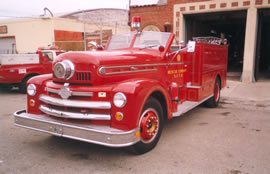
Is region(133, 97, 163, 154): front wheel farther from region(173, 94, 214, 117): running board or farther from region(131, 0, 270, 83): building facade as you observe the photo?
region(131, 0, 270, 83): building facade

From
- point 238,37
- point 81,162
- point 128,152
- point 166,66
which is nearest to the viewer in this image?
point 81,162

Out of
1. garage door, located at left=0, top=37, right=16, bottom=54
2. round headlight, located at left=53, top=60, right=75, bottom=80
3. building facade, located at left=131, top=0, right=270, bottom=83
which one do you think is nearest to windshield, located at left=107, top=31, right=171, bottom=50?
round headlight, located at left=53, top=60, right=75, bottom=80

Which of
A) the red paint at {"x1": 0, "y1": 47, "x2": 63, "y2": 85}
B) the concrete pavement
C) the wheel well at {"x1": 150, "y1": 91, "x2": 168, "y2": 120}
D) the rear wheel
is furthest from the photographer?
the red paint at {"x1": 0, "y1": 47, "x2": 63, "y2": 85}

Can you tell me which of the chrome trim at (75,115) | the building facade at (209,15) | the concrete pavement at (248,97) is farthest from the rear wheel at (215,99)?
the chrome trim at (75,115)

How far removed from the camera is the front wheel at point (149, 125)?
139 inches

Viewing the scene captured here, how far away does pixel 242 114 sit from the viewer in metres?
6.08

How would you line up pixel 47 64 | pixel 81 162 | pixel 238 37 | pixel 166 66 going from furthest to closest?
pixel 238 37
pixel 47 64
pixel 166 66
pixel 81 162

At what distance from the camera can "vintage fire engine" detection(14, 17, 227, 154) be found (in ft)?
10.5

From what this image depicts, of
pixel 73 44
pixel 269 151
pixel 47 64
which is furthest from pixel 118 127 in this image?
pixel 73 44

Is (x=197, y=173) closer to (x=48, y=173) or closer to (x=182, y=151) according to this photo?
(x=182, y=151)

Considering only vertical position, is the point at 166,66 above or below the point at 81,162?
above

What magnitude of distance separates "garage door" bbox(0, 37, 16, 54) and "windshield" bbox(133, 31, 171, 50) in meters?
24.3

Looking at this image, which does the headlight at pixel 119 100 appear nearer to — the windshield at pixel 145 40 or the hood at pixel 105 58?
the hood at pixel 105 58

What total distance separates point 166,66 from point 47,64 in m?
7.03
